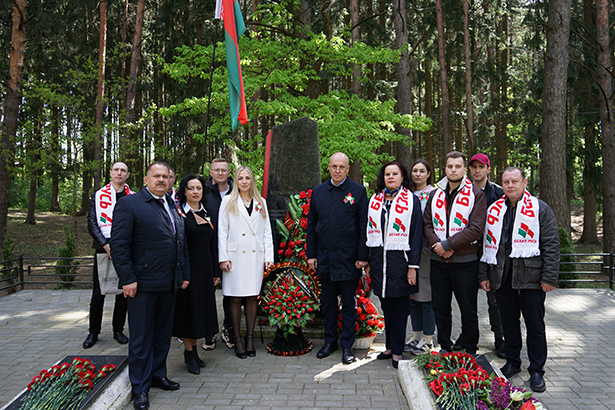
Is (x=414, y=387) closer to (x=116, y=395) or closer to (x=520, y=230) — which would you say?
(x=520, y=230)

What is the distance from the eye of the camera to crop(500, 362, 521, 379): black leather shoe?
4.50 m

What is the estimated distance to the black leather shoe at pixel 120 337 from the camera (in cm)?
573

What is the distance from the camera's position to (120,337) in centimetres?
577

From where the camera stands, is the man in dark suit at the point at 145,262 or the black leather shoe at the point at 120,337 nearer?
the man in dark suit at the point at 145,262

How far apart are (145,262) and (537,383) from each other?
3.86 meters

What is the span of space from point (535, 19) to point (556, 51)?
469cm

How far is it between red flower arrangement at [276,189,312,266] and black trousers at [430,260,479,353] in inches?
67.5

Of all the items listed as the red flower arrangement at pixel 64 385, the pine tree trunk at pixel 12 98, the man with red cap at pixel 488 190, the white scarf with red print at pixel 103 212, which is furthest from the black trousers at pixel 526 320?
the pine tree trunk at pixel 12 98

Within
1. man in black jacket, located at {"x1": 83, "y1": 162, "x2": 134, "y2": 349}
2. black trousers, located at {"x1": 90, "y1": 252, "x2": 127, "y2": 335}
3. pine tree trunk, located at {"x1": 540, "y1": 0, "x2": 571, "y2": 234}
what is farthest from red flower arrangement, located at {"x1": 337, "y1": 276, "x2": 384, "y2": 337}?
pine tree trunk, located at {"x1": 540, "y1": 0, "x2": 571, "y2": 234}

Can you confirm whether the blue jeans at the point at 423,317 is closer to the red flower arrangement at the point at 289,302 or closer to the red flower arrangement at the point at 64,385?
the red flower arrangement at the point at 289,302

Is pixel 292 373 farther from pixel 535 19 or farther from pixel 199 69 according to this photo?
pixel 535 19

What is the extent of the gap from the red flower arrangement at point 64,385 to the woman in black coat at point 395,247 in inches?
112

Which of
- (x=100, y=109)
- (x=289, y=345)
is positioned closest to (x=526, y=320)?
(x=289, y=345)

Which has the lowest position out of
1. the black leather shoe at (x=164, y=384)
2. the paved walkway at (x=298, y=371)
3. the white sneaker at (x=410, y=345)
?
the paved walkway at (x=298, y=371)
